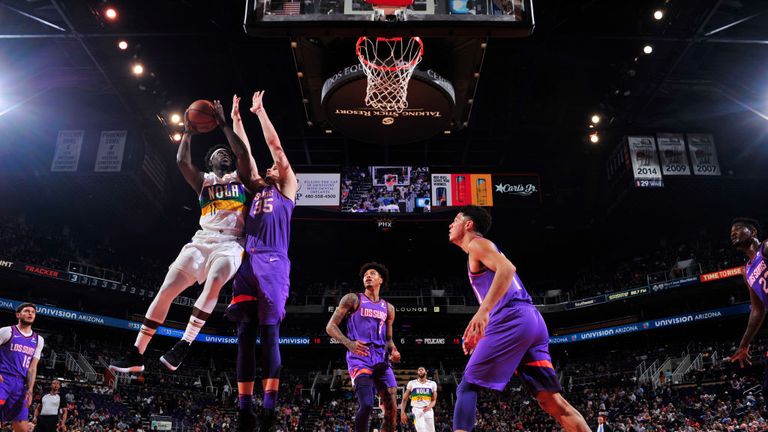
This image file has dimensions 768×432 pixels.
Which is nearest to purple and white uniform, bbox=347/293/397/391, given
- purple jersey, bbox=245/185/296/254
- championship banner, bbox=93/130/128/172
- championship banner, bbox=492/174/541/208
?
purple jersey, bbox=245/185/296/254

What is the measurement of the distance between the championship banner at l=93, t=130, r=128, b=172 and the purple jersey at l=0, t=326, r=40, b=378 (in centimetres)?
1348

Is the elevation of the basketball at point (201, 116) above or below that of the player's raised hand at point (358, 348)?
above

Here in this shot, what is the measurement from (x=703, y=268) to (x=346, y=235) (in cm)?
1700

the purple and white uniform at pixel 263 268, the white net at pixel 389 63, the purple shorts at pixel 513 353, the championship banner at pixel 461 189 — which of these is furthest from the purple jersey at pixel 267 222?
the championship banner at pixel 461 189

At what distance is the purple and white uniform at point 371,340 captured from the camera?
22.1ft

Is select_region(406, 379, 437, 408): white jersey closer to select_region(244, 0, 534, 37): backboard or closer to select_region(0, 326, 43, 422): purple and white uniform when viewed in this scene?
select_region(0, 326, 43, 422): purple and white uniform

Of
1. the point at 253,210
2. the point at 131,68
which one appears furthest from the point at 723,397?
the point at 131,68

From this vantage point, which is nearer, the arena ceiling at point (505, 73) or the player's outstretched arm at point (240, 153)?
the player's outstretched arm at point (240, 153)

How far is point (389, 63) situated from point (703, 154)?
15.1m

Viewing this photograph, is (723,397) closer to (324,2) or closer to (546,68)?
(546,68)

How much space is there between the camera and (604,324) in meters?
28.9

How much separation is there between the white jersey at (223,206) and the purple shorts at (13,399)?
507 centimetres

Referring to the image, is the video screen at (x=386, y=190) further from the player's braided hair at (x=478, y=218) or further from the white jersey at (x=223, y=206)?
the white jersey at (x=223, y=206)

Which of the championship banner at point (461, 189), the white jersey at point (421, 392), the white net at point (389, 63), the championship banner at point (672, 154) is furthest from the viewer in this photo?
the championship banner at point (672, 154)
